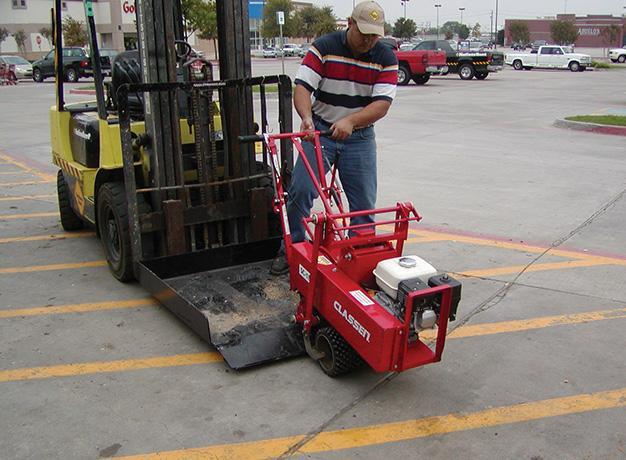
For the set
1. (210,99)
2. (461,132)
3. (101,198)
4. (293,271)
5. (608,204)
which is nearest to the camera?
(293,271)

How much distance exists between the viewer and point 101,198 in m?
5.26

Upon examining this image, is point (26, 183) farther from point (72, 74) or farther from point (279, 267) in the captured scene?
Result: point (72, 74)

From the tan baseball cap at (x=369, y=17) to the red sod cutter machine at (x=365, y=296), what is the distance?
2.35 feet

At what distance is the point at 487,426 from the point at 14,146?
11.8 meters

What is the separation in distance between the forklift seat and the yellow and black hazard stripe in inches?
28.1

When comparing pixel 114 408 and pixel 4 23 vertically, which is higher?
pixel 4 23

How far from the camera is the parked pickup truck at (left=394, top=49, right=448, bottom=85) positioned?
88.6 ft

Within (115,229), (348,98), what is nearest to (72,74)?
(115,229)

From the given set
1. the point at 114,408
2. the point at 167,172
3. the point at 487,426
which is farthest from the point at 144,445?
the point at 167,172

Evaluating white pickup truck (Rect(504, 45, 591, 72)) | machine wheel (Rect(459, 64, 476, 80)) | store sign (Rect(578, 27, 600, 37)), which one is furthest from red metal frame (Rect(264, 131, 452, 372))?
store sign (Rect(578, 27, 600, 37))

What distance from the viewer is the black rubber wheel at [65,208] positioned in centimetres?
656

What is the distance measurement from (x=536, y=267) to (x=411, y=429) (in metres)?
2.79

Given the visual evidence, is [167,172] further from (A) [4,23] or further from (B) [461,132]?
(A) [4,23]

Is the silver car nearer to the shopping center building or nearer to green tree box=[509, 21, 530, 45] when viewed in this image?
green tree box=[509, 21, 530, 45]
